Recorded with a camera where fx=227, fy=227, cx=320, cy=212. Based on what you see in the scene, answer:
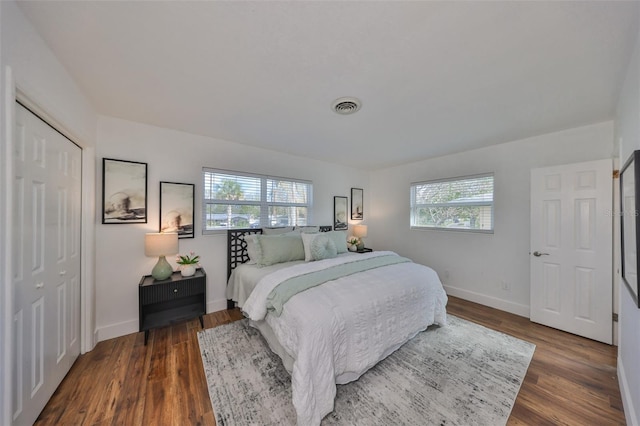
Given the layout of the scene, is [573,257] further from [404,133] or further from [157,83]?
[157,83]

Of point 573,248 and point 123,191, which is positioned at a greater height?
point 123,191

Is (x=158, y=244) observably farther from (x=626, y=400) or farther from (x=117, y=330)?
(x=626, y=400)

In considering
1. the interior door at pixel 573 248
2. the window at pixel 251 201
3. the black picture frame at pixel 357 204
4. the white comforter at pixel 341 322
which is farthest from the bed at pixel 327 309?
the black picture frame at pixel 357 204

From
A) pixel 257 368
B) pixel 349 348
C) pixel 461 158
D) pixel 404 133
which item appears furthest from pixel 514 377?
pixel 461 158

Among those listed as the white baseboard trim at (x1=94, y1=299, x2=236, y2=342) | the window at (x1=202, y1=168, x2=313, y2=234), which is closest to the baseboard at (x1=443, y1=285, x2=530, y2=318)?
the window at (x1=202, y1=168, x2=313, y2=234)

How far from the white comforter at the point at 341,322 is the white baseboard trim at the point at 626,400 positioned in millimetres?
1336

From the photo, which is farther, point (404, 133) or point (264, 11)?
point (404, 133)

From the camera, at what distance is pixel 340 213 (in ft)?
15.4

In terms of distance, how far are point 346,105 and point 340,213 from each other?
2.75 metres

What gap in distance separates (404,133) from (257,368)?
3.04 metres

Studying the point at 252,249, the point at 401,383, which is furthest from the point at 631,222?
the point at 252,249

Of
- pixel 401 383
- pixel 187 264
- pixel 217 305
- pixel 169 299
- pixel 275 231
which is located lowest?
pixel 401 383

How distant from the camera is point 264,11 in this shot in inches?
46.9

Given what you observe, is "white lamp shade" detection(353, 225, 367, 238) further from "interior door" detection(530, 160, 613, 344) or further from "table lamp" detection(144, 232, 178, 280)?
"table lamp" detection(144, 232, 178, 280)
